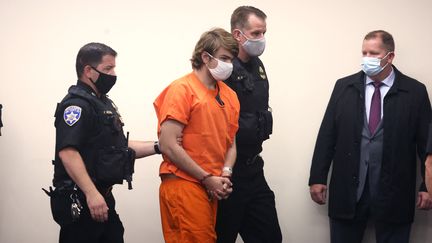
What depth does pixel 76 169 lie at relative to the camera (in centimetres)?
254

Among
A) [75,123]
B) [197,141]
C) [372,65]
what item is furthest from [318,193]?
[75,123]

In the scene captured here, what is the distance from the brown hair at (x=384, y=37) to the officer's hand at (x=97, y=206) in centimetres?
198

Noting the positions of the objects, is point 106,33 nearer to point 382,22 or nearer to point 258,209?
point 258,209

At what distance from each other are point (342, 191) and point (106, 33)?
1.85 m

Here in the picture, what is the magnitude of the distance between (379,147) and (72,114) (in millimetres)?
1889

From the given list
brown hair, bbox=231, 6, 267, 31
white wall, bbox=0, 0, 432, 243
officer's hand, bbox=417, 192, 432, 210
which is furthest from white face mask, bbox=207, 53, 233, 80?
officer's hand, bbox=417, 192, 432, 210

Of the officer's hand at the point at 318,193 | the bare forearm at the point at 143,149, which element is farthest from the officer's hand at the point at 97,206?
the officer's hand at the point at 318,193

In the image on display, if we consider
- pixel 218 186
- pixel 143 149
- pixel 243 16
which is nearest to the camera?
pixel 218 186

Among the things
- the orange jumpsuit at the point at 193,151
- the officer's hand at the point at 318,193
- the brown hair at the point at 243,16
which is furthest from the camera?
the officer's hand at the point at 318,193

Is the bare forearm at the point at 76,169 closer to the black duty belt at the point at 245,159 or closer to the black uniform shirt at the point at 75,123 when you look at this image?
the black uniform shirt at the point at 75,123

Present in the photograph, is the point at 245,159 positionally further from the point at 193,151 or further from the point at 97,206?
the point at 97,206

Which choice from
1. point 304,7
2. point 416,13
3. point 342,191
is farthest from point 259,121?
point 416,13

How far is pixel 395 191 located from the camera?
341 cm

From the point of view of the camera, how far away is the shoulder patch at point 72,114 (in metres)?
2.57
